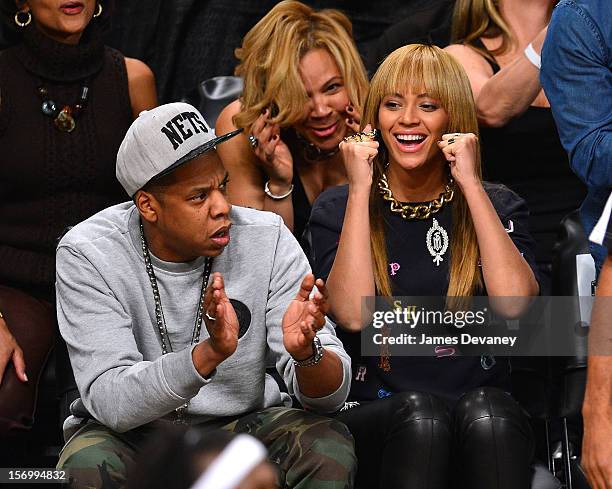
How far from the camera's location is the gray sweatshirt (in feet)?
10.3

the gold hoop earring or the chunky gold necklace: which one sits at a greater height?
the gold hoop earring

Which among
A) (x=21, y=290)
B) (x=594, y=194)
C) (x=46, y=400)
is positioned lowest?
(x=46, y=400)

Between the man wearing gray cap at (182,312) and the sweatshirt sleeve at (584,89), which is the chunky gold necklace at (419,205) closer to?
the man wearing gray cap at (182,312)

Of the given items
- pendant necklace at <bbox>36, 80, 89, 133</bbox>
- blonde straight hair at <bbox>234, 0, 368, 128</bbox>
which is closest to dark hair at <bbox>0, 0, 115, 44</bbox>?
pendant necklace at <bbox>36, 80, 89, 133</bbox>

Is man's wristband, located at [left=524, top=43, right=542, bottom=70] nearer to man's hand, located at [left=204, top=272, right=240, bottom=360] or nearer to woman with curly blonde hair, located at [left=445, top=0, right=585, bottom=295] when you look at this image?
woman with curly blonde hair, located at [left=445, top=0, right=585, bottom=295]

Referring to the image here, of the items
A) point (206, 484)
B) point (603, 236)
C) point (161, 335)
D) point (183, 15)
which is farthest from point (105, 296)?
point (183, 15)

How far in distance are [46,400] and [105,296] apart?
703 millimetres

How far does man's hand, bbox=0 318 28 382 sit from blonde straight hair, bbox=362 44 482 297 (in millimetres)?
1053

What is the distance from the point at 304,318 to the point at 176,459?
51.5 inches

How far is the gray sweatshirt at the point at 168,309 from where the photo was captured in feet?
10.3

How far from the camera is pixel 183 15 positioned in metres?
5.00

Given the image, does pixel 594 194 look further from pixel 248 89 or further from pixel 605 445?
pixel 248 89

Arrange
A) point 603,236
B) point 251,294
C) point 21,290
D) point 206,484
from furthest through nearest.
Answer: point 21,290 → point 251,294 → point 603,236 → point 206,484

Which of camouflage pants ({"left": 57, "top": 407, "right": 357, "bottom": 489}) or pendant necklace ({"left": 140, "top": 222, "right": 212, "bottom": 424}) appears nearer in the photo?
camouflage pants ({"left": 57, "top": 407, "right": 357, "bottom": 489})
